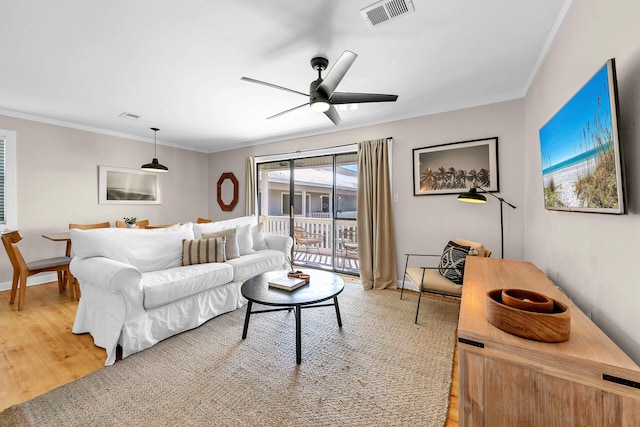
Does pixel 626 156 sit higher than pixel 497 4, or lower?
lower

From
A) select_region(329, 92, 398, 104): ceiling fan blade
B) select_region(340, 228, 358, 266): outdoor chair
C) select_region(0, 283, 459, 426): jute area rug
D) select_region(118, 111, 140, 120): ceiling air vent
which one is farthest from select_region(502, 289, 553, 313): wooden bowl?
select_region(118, 111, 140, 120): ceiling air vent

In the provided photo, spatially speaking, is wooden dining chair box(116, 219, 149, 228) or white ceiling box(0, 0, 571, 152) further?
wooden dining chair box(116, 219, 149, 228)

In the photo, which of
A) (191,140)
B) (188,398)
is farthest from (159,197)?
(188,398)

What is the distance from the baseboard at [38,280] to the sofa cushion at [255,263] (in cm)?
316

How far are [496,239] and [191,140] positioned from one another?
5403 mm

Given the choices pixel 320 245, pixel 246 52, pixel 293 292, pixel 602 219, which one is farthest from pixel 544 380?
pixel 320 245

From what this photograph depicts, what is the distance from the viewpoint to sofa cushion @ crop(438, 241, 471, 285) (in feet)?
8.90

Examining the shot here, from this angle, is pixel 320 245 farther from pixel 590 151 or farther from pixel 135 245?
pixel 590 151

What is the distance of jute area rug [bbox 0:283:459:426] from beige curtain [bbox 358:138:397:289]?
1203mm

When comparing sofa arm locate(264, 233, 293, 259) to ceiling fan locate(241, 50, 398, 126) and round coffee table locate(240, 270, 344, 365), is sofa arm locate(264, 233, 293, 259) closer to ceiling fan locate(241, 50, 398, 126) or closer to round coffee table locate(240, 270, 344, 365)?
round coffee table locate(240, 270, 344, 365)

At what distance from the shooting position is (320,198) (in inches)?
233

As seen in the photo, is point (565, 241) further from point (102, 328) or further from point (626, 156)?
point (102, 328)

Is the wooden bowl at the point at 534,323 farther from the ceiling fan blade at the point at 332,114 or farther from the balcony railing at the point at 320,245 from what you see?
the balcony railing at the point at 320,245

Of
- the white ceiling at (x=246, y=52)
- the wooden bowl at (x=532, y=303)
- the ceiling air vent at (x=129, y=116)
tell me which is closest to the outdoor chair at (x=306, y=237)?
the white ceiling at (x=246, y=52)
